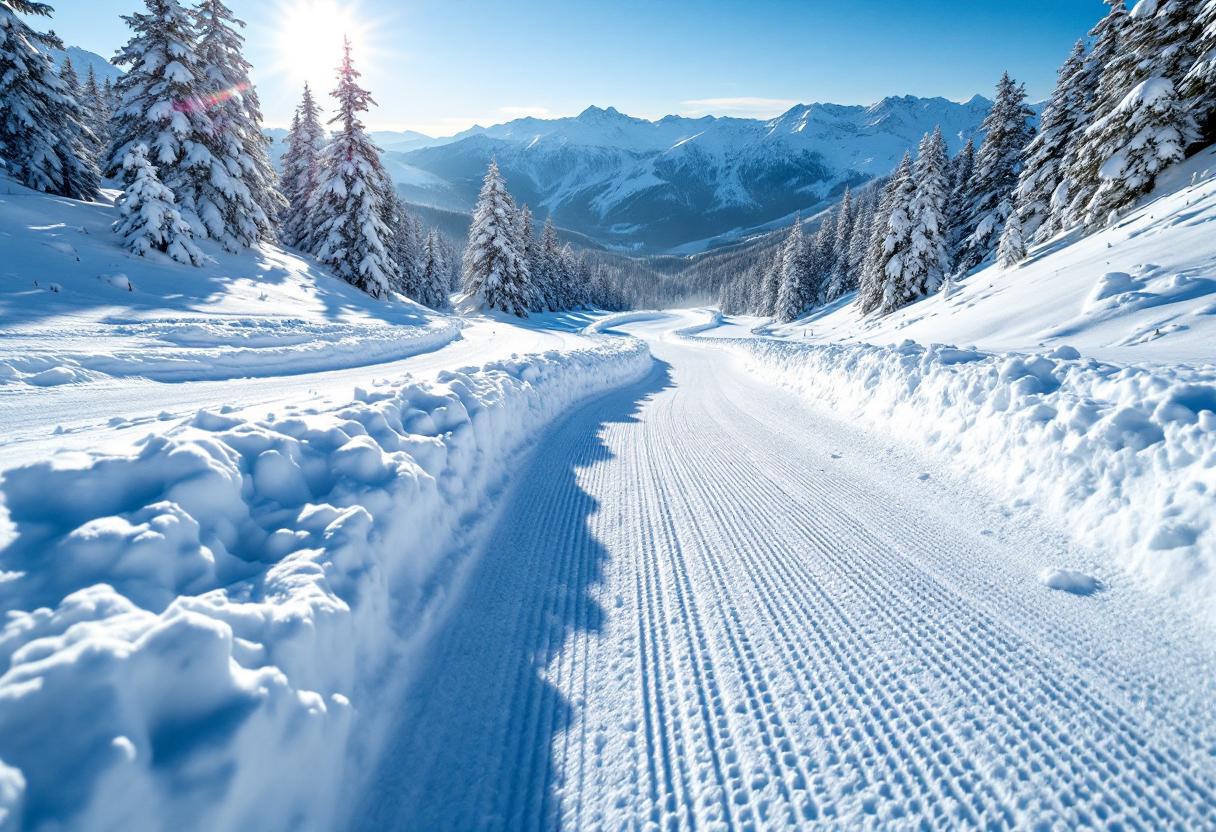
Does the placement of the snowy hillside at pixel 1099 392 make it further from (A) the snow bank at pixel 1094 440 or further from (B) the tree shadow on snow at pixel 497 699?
(B) the tree shadow on snow at pixel 497 699

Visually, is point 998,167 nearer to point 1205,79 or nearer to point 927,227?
point 927,227

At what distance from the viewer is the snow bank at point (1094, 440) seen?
2902 millimetres

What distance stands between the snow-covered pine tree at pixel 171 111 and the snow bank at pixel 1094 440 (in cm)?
2271

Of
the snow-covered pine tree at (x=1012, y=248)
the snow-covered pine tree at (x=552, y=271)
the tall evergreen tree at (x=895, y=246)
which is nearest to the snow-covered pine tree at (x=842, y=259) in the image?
the tall evergreen tree at (x=895, y=246)

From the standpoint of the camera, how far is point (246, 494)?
274 cm

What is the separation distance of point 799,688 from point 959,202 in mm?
39999

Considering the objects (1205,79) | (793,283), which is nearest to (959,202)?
(793,283)

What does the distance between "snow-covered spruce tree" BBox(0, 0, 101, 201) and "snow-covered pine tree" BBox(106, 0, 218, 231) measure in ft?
4.27

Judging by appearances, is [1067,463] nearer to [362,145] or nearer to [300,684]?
[300,684]

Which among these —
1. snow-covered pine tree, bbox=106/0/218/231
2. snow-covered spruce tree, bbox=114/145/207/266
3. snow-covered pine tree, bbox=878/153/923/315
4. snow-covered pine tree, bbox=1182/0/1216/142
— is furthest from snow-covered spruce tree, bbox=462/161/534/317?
snow-covered pine tree, bbox=1182/0/1216/142

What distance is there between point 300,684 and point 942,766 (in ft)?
8.37

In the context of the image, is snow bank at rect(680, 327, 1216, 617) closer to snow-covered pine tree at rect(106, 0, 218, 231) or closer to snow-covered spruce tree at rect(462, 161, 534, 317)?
snow-covered pine tree at rect(106, 0, 218, 231)

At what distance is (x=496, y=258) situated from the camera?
1411 inches

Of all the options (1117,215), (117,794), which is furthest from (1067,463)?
(1117,215)
